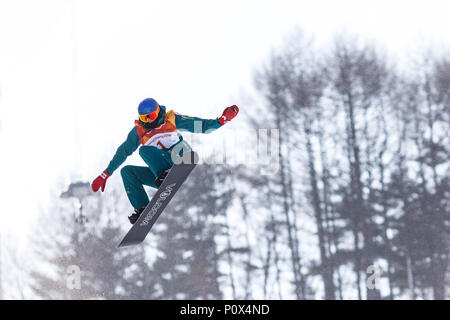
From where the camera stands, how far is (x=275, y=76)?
72.5 feet

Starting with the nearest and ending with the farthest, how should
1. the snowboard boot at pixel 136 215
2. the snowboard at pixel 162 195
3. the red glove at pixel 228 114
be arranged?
the red glove at pixel 228 114 → the snowboard at pixel 162 195 → the snowboard boot at pixel 136 215

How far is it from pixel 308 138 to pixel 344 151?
42.8 inches

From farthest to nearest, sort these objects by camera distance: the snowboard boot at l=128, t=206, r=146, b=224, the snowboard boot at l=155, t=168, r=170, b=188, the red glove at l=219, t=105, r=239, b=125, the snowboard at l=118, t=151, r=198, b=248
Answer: the snowboard boot at l=128, t=206, r=146, b=224, the snowboard boot at l=155, t=168, r=170, b=188, the snowboard at l=118, t=151, r=198, b=248, the red glove at l=219, t=105, r=239, b=125

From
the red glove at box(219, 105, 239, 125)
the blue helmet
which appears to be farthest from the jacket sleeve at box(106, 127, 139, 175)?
the red glove at box(219, 105, 239, 125)

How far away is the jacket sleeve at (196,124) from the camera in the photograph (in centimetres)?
668

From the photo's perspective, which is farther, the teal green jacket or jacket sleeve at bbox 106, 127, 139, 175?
jacket sleeve at bbox 106, 127, 139, 175

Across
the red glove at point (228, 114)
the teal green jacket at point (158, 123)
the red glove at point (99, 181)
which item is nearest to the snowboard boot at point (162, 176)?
the teal green jacket at point (158, 123)

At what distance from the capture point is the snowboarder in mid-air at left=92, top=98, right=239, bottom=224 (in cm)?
671

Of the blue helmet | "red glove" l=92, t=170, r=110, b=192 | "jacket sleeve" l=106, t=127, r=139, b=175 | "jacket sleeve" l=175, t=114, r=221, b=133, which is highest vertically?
the blue helmet

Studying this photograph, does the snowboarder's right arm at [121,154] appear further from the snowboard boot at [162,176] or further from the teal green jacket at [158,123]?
the snowboard boot at [162,176]

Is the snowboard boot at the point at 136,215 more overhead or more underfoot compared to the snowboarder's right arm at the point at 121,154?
more underfoot

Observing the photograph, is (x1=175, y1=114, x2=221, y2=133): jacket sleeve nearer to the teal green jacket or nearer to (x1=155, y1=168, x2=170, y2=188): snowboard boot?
the teal green jacket
